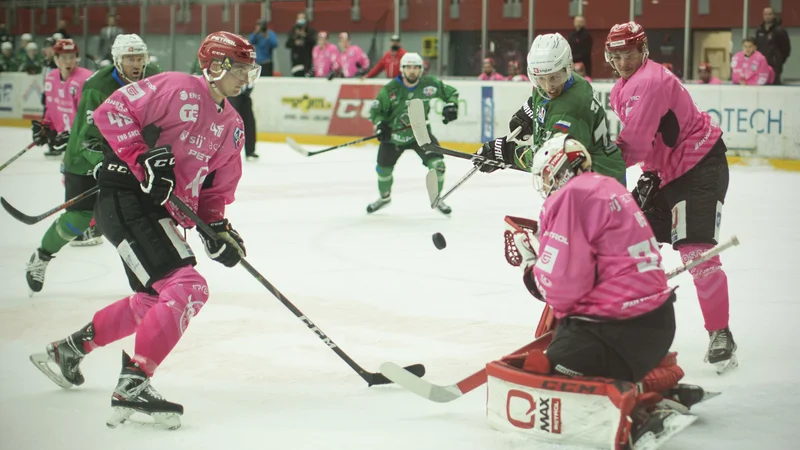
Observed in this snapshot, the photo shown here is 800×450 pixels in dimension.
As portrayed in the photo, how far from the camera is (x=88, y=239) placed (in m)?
6.11

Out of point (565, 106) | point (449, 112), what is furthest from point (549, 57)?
point (449, 112)

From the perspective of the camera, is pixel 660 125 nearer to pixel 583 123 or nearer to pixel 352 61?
pixel 583 123

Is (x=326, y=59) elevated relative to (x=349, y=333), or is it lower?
elevated

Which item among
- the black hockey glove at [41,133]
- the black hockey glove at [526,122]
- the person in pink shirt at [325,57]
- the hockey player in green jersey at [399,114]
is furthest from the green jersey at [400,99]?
the person in pink shirt at [325,57]

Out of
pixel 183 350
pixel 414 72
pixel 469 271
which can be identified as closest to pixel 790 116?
pixel 414 72

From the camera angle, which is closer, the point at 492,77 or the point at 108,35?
the point at 492,77

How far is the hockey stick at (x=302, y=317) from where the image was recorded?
3148 mm

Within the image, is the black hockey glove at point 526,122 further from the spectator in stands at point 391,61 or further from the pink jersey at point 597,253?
the spectator in stands at point 391,61

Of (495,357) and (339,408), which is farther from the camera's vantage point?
(495,357)

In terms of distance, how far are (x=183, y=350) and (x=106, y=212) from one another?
84 cm

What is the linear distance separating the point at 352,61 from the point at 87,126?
7949mm

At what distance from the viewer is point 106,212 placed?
318cm

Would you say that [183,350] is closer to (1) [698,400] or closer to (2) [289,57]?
(1) [698,400]

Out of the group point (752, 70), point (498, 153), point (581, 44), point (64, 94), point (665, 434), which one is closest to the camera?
point (665, 434)
